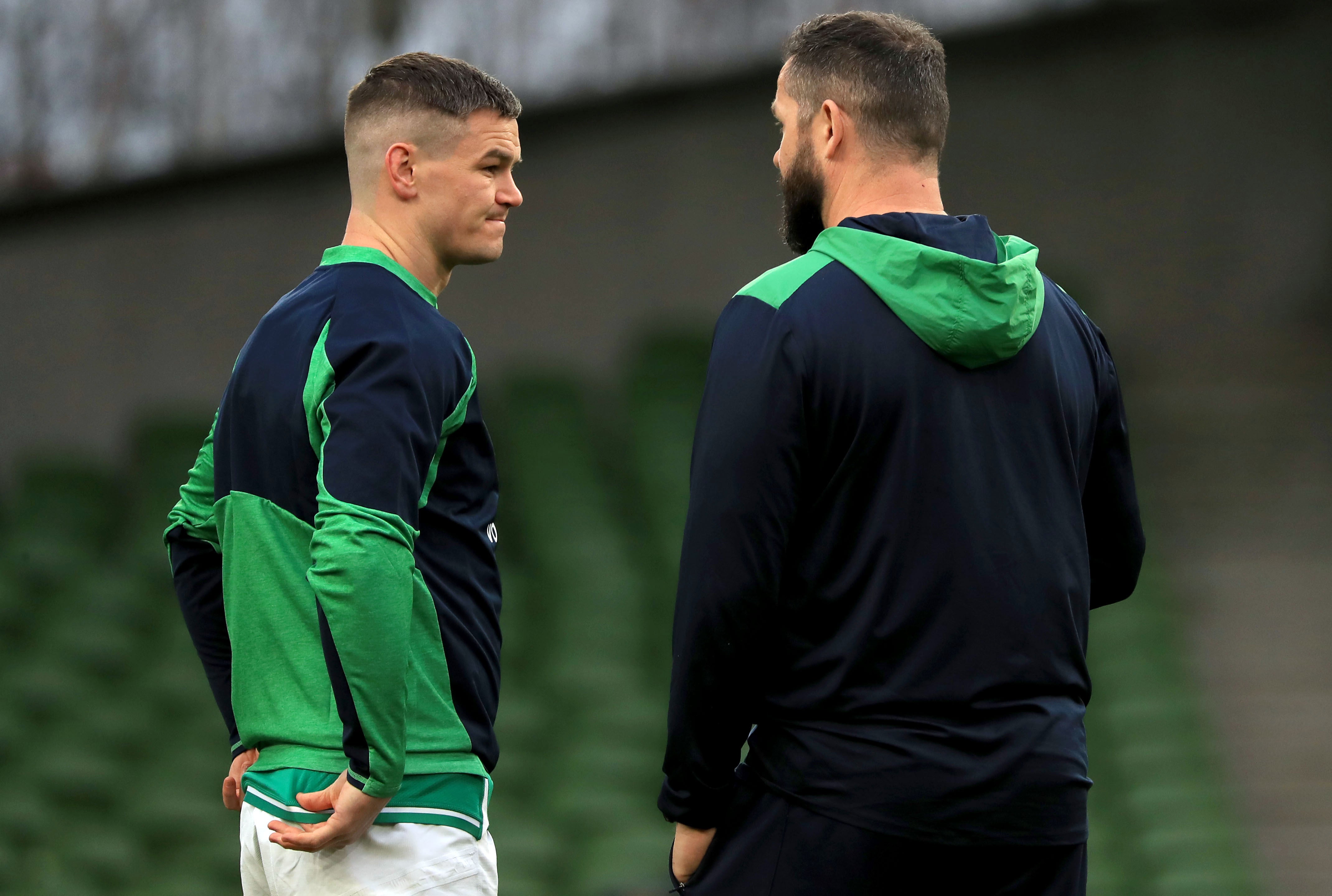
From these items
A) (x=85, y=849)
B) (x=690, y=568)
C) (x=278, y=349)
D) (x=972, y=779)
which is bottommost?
(x=85, y=849)

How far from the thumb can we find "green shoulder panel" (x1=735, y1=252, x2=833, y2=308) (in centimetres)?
62

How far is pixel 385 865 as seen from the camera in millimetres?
1346

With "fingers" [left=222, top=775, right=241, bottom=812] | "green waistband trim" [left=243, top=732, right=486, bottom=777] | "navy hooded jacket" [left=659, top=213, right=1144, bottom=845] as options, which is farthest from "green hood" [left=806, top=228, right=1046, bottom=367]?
"fingers" [left=222, top=775, right=241, bottom=812]

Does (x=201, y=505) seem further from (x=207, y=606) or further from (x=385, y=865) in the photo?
(x=385, y=865)

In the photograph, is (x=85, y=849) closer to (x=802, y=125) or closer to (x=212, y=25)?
(x=212, y=25)

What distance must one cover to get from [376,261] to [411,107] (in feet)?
0.61

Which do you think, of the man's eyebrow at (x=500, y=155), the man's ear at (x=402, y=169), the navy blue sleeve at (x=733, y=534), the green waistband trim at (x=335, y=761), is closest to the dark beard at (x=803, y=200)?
the navy blue sleeve at (x=733, y=534)

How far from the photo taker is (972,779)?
49.0 inches

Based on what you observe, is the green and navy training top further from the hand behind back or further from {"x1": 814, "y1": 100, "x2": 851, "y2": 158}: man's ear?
{"x1": 814, "y1": 100, "x2": 851, "y2": 158}: man's ear

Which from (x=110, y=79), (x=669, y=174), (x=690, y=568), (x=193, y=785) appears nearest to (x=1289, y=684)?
(x=669, y=174)

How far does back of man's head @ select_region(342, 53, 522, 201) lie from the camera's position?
1500 millimetres

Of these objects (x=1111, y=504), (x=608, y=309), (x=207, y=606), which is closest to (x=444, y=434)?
(x=207, y=606)

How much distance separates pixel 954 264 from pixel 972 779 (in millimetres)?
475

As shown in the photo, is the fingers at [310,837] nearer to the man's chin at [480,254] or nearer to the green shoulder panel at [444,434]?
the green shoulder panel at [444,434]
